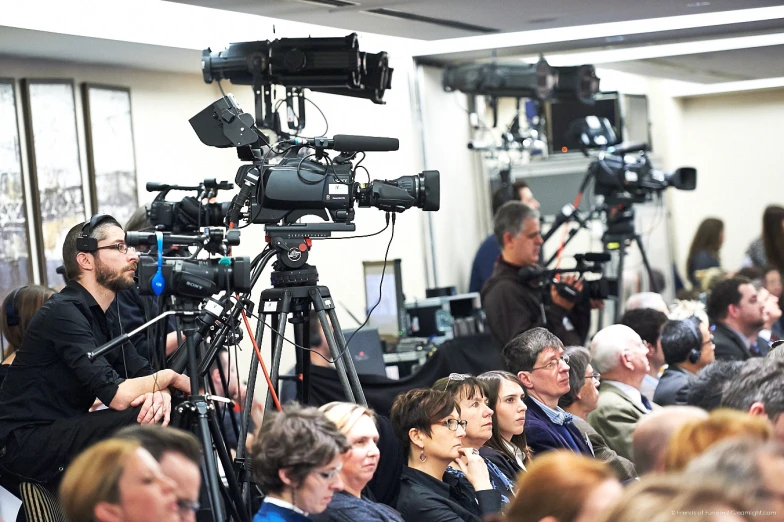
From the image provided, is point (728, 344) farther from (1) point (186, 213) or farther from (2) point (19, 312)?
(2) point (19, 312)

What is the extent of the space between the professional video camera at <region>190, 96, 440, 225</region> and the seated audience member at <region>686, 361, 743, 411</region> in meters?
1.24

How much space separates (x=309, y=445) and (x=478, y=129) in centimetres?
546

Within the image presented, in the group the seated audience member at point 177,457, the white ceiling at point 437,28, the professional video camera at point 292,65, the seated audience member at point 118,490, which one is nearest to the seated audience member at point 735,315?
the white ceiling at point 437,28

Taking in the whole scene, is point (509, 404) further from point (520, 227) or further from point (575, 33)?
point (575, 33)

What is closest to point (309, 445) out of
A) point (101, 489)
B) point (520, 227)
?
point (101, 489)

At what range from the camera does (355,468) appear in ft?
10.3

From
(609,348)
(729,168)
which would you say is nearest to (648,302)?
(609,348)

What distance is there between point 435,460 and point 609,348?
1.60m

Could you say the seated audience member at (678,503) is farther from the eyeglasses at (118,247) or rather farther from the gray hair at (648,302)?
the gray hair at (648,302)

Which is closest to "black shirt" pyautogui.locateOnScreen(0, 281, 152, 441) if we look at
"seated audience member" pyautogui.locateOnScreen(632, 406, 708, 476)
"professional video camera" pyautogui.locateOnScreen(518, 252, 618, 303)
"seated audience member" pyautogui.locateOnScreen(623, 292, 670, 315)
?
"seated audience member" pyautogui.locateOnScreen(632, 406, 708, 476)

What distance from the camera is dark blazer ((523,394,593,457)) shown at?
425cm

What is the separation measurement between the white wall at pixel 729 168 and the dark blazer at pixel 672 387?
587 cm

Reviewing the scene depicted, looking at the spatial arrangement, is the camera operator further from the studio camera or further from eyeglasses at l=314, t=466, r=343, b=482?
eyeglasses at l=314, t=466, r=343, b=482

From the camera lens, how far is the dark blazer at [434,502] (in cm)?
345
